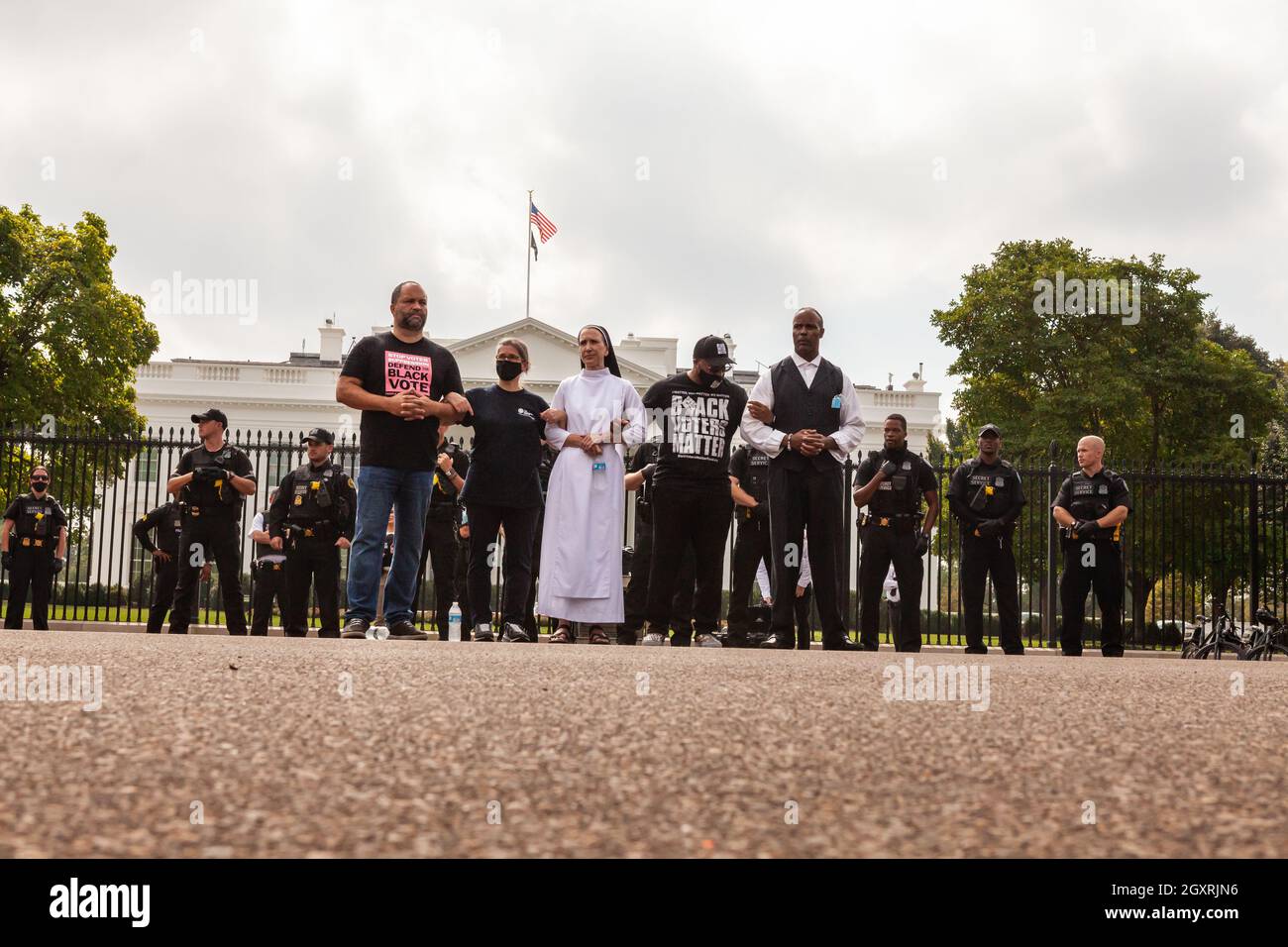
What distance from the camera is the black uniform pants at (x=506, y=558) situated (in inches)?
261

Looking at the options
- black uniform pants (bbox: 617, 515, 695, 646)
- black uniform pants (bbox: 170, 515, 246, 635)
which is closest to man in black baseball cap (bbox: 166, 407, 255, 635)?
black uniform pants (bbox: 170, 515, 246, 635)

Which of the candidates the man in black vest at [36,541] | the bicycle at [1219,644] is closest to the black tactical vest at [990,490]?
the bicycle at [1219,644]

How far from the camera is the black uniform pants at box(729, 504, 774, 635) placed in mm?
6969

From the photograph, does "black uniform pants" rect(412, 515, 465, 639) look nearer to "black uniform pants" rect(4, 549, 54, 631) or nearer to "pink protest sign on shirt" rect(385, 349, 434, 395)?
"pink protest sign on shirt" rect(385, 349, 434, 395)

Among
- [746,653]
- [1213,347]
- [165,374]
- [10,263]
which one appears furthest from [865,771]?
[165,374]

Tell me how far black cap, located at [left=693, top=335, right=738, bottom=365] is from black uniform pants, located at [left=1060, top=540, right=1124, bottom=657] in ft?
10.6

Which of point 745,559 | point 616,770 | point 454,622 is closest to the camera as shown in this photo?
point 616,770

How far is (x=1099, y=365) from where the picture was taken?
27094 millimetres

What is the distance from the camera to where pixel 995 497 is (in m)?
8.59

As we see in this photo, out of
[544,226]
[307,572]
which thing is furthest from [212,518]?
[544,226]

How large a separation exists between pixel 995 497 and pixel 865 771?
677 cm

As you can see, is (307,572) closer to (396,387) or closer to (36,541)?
(396,387)

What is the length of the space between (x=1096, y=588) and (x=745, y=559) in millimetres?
2606
